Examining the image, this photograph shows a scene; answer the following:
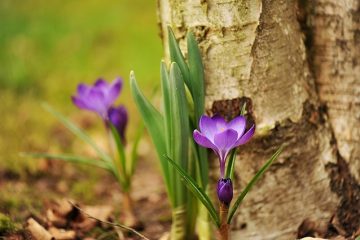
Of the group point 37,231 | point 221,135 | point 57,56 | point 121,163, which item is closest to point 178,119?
point 221,135

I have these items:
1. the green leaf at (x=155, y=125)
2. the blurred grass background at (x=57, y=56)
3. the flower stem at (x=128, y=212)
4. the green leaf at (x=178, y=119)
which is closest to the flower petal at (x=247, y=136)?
the green leaf at (x=178, y=119)

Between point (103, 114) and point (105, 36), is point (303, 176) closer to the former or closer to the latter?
point (103, 114)

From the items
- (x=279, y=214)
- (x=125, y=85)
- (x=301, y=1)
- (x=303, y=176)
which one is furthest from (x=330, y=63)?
(x=125, y=85)

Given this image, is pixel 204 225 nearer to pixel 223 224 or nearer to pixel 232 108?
pixel 223 224

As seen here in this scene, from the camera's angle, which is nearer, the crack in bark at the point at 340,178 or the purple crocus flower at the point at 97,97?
the crack in bark at the point at 340,178

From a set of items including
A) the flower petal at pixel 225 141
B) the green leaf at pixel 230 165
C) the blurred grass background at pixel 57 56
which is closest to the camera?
the flower petal at pixel 225 141

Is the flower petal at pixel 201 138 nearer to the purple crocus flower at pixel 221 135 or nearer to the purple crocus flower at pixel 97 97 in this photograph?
the purple crocus flower at pixel 221 135

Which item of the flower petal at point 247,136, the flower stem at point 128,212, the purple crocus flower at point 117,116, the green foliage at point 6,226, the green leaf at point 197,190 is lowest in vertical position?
the flower stem at point 128,212
